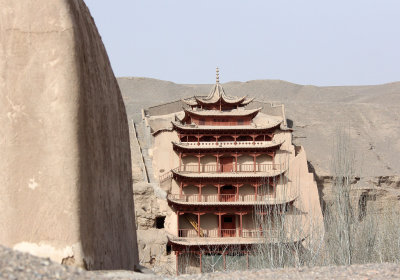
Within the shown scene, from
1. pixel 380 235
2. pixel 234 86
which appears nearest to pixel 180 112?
pixel 380 235

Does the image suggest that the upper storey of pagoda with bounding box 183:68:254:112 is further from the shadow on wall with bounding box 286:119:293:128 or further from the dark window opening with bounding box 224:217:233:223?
the shadow on wall with bounding box 286:119:293:128

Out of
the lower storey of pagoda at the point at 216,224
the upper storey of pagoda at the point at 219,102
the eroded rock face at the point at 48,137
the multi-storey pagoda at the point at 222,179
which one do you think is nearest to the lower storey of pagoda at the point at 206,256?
the multi-storey pagoda at the point at 222,179

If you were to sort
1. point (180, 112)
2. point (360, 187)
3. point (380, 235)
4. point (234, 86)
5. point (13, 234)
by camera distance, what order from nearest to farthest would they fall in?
1. point (13, 234)
2. point (380, 235)
3. point (360, 187)
4. point (180, 112)
5. point (234, 86)

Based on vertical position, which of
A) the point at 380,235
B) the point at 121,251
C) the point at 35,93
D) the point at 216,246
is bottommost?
the point at 216,246

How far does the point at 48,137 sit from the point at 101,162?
916mm

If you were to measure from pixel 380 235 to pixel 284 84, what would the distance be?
72.4 metres

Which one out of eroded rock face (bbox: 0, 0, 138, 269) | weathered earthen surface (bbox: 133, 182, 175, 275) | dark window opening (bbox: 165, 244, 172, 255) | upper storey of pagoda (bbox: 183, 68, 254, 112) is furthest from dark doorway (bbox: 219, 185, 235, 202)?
eroded rock face (bbox: 0, 0, 138, 269)

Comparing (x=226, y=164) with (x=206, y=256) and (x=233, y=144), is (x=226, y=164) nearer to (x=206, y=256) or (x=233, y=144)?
(x=233, y=144)

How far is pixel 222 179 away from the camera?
98.3 feet

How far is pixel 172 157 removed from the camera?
3180 cm

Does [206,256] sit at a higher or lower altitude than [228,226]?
lower

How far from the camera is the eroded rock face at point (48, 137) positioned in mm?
5168

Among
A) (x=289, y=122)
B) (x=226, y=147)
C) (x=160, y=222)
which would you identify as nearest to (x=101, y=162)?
(x=226, y=147)

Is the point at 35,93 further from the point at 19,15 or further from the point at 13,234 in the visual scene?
the point at 13,234
